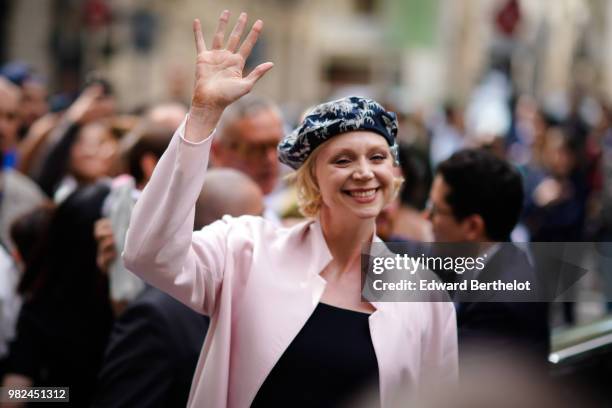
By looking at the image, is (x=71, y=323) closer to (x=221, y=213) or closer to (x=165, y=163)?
(x=221, y=213)

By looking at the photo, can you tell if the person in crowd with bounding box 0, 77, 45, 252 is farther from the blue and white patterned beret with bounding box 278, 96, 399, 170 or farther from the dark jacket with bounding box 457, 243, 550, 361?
the dark jacket with bounding box 457, 243, 550, 361

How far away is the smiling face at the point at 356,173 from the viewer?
3363 mm

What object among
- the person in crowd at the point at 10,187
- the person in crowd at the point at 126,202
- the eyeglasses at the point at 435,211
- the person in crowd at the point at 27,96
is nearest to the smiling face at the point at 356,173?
the eyeglasses at the point at 435,211

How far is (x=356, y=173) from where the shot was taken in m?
3.35

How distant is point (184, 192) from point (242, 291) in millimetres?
472

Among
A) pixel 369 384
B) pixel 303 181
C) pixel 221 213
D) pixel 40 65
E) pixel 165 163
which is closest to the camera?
pixel 165 163

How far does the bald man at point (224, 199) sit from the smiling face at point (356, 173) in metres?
Result: 0.75

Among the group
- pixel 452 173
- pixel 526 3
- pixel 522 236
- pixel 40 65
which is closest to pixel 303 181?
pixel 452 173

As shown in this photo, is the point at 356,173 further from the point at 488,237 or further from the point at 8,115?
the point at 8,115

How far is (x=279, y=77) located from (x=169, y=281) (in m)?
42.2

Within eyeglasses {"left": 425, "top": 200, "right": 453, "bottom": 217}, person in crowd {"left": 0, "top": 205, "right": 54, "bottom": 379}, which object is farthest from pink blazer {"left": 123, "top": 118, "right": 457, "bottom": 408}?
person in crowd {"left": 0, "top": 205, "right": 54, "bottom": 379}

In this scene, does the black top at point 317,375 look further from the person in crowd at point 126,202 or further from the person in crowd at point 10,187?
the person in crowd at point 10,187

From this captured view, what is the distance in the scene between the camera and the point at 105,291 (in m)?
4.96

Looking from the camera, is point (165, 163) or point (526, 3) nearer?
point (165, 163)
